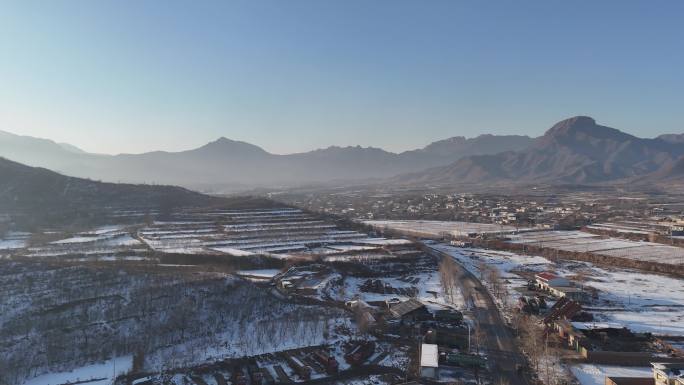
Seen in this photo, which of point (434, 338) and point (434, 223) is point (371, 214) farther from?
point (434, 338)

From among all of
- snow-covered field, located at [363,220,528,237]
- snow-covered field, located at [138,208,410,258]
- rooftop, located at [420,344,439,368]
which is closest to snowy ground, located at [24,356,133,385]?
rooftop, located at [420,344,439,368]

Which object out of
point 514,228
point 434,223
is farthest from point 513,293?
point 434,223

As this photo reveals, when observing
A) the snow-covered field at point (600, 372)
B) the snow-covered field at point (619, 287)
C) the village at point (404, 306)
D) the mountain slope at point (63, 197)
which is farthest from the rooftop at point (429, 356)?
the mountain slope at point (63, 197)

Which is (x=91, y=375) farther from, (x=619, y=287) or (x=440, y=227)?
(x=440, y=227)

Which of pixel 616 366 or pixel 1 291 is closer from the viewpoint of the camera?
pixel 616 366

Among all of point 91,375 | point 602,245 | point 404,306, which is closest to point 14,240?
point 91,375

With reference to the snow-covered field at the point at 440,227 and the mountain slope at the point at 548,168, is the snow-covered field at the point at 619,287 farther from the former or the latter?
the mountain slope at the point at 548,168
